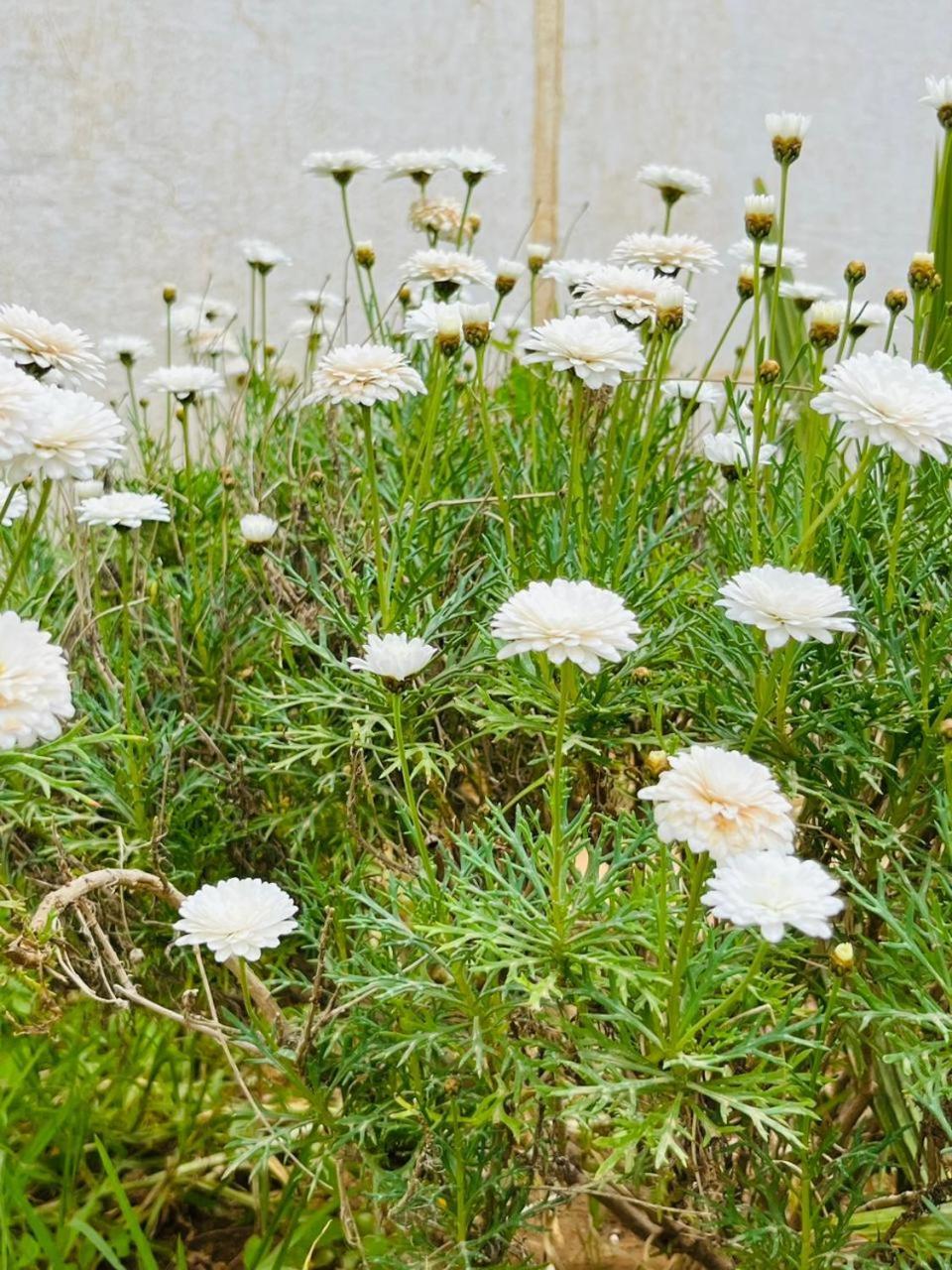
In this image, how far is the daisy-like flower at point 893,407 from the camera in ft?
3.53

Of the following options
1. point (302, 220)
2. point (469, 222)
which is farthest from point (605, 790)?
point (302, 220)

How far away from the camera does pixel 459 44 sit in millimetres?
4293

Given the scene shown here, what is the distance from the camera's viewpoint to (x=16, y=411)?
911 mm

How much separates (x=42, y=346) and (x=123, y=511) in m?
0.25

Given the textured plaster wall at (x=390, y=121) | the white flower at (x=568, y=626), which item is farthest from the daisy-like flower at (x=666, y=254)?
the textured plaster wall at (x=390, y=121)

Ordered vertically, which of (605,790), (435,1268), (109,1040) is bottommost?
(109,1040)

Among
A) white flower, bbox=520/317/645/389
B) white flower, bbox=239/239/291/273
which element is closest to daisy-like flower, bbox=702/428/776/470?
white flower, bbox=520/317/645/389

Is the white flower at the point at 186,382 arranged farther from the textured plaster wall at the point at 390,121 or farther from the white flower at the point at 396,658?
the textured plaster wall at the point at 390,121

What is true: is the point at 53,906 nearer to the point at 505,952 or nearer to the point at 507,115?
the point at 505,952

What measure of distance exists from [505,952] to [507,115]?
12.8 feet

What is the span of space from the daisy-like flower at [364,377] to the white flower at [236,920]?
50cm

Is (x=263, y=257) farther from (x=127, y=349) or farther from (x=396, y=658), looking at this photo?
(x=396, y=658)

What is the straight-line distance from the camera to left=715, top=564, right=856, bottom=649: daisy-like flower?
996 millimetres

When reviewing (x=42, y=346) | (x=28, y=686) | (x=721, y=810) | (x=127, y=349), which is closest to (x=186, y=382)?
(x=127, y=349)
